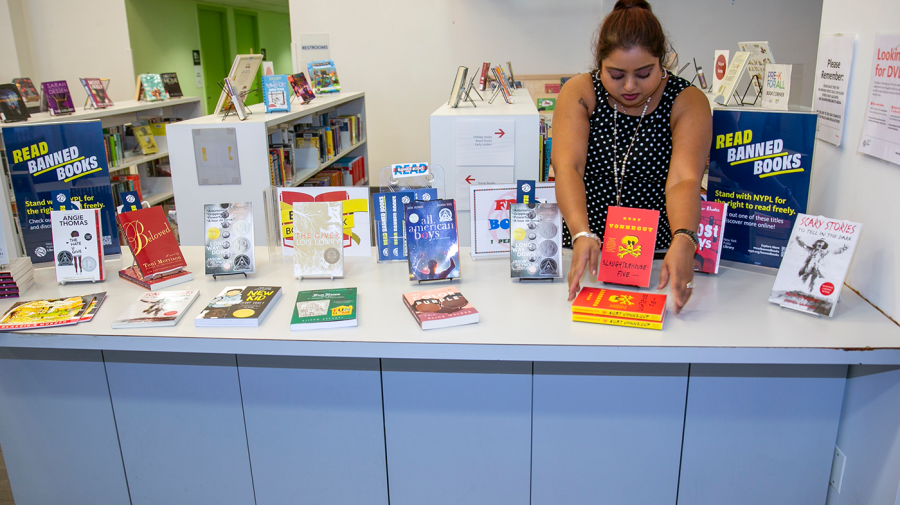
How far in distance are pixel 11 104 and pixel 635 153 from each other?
4.23 metres

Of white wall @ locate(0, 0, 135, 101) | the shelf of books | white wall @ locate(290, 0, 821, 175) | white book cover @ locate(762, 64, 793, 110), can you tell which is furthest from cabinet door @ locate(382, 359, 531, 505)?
white wall @ locate(0, 0, 135, 101)

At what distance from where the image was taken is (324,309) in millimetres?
1545

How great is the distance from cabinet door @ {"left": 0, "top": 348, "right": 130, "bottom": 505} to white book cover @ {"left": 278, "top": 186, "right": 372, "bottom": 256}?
0.70m

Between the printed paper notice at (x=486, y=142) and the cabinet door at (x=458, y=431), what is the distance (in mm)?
1405

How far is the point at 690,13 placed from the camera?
643 cm

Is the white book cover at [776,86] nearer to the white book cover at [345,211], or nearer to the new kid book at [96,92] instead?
the white book cover at [345,211]

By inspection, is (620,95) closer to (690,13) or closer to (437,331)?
(437,331)

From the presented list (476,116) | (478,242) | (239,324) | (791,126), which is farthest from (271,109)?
(791,126)

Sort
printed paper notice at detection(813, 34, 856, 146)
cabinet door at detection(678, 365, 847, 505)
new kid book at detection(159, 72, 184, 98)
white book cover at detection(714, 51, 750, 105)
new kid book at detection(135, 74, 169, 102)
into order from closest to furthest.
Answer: cabinet door at detection(678, 365, 847, 505) → printed paper notice at detection(813, 34, 856, 146) → white book cover at detection(714, 51, 750, 105) → new kid book at detection(135, 74, 169, 102) → new kid book at detection(159, 72, 184, 98)

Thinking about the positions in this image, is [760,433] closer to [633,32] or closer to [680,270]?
[680,270]

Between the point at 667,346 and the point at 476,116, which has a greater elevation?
the point at 476,116

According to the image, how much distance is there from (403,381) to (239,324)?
480 mm

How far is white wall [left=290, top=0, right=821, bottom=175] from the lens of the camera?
7219 millimetres

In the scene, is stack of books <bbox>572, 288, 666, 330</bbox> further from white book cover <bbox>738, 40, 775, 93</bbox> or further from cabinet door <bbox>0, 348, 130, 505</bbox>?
white book cover <bbox>738, 40, 775, 93</bbox>
